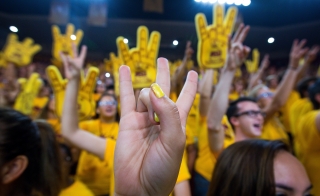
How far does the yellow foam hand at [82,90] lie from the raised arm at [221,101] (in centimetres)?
113

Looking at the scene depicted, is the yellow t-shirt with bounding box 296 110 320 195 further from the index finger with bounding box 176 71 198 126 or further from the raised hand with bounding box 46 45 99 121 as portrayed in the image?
the raised hand with bounding box 46 45 99 121

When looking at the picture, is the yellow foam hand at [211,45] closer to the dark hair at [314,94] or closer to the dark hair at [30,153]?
the dark hair at [314,94]

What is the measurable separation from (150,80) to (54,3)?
12.2ft

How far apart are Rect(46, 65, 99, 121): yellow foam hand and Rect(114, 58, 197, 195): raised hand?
1645mm

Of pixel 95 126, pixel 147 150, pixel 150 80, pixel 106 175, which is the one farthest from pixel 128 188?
pixel 95 126

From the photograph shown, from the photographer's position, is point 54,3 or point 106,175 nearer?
point 106,175

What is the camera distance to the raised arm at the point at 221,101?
1.51 meters

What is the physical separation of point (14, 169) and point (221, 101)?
3.49ft

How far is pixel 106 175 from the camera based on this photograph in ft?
5.55

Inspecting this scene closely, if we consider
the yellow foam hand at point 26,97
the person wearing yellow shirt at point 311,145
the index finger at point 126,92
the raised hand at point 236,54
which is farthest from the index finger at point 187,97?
the yellow foam hand at point 26,97

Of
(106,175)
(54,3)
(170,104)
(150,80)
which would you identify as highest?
(54,3)

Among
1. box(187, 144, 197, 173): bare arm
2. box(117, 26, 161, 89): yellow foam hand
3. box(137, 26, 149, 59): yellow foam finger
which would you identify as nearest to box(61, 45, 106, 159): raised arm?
box(117, 26, 161, 89): yellow foam hand

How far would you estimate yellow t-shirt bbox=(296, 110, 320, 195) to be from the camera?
1.24 m

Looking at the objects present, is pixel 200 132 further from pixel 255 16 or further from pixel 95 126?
pixel 255 16
